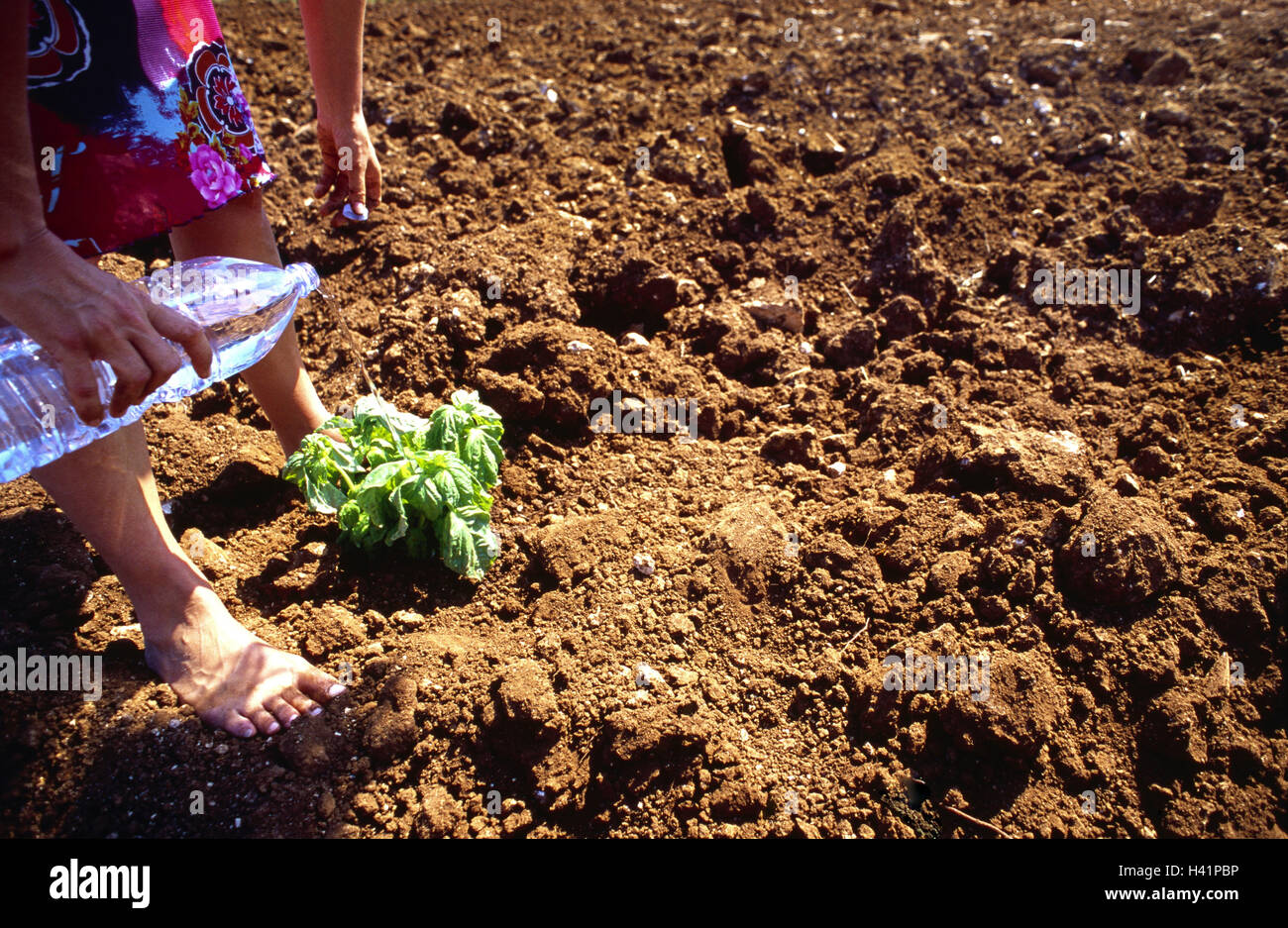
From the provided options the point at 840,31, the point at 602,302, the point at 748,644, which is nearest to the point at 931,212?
the point at 602,302

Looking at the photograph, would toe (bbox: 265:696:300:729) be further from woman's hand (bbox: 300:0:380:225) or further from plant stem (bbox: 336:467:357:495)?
woman's hand (bbox: 300:0:380:225)

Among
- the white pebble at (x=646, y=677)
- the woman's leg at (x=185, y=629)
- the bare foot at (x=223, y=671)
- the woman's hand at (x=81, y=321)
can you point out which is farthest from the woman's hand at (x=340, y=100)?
the white pebble at (x=646, y=677)

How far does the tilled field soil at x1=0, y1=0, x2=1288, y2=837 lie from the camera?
200cm

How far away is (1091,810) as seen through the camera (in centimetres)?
198

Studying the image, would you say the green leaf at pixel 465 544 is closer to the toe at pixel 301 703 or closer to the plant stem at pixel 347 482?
the plant stem at pixel 347 482

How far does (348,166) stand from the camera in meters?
2.28

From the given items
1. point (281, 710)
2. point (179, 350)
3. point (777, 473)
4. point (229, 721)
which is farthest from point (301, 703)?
point (777, 473)

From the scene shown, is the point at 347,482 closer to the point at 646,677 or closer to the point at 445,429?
the point at 445,429

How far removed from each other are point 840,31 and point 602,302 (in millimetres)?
2452

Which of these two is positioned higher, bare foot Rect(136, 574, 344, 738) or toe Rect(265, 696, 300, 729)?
bare foot Rect(136, 574, 344, 738)

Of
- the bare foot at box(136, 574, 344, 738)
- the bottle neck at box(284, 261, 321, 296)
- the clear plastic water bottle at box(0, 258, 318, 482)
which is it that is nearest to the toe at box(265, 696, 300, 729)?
the bare foot at box(136, 574, 344, 738)

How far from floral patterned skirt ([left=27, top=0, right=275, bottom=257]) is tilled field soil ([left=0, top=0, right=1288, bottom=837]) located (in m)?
0.95

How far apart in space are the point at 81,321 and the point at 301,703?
1.06 m
